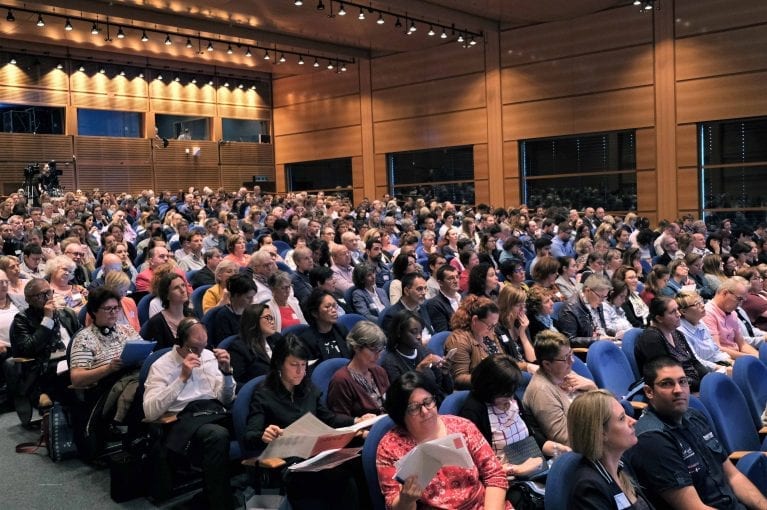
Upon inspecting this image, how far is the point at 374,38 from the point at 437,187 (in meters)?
3.83

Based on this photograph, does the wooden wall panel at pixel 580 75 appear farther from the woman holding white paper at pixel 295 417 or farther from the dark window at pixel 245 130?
the woman holding white paper at pixel 295 417

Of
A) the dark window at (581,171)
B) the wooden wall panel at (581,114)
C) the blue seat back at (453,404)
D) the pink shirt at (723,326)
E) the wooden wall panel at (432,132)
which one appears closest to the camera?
the blue seat back at (453,404)

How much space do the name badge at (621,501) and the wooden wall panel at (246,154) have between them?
18844 millimetres

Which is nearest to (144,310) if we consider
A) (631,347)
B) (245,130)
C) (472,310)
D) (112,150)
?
(472,310)

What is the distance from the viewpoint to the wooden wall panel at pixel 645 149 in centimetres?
1430

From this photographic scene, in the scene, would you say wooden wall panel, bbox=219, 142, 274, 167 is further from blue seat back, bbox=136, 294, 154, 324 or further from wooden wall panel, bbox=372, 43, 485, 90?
blue seat back, bbox=136, 294, 154, 324

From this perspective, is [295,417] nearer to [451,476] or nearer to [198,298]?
[451,476]

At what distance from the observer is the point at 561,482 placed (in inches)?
96.3

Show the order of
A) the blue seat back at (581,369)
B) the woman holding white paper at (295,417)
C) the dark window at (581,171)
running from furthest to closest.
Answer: the dark window at (581,171), the blue seat back at (581,369), the woman holding white paper at (295,417)

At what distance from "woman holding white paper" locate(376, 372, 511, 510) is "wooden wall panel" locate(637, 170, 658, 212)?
41.3ft

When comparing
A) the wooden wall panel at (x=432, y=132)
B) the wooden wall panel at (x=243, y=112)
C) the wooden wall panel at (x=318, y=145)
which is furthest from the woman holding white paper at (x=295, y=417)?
the wooden wall panel at (x=243, y=112)

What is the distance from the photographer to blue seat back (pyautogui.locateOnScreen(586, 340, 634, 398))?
171 inches

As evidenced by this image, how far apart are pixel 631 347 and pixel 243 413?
263 centimetres

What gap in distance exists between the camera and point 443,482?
9.08 feet
